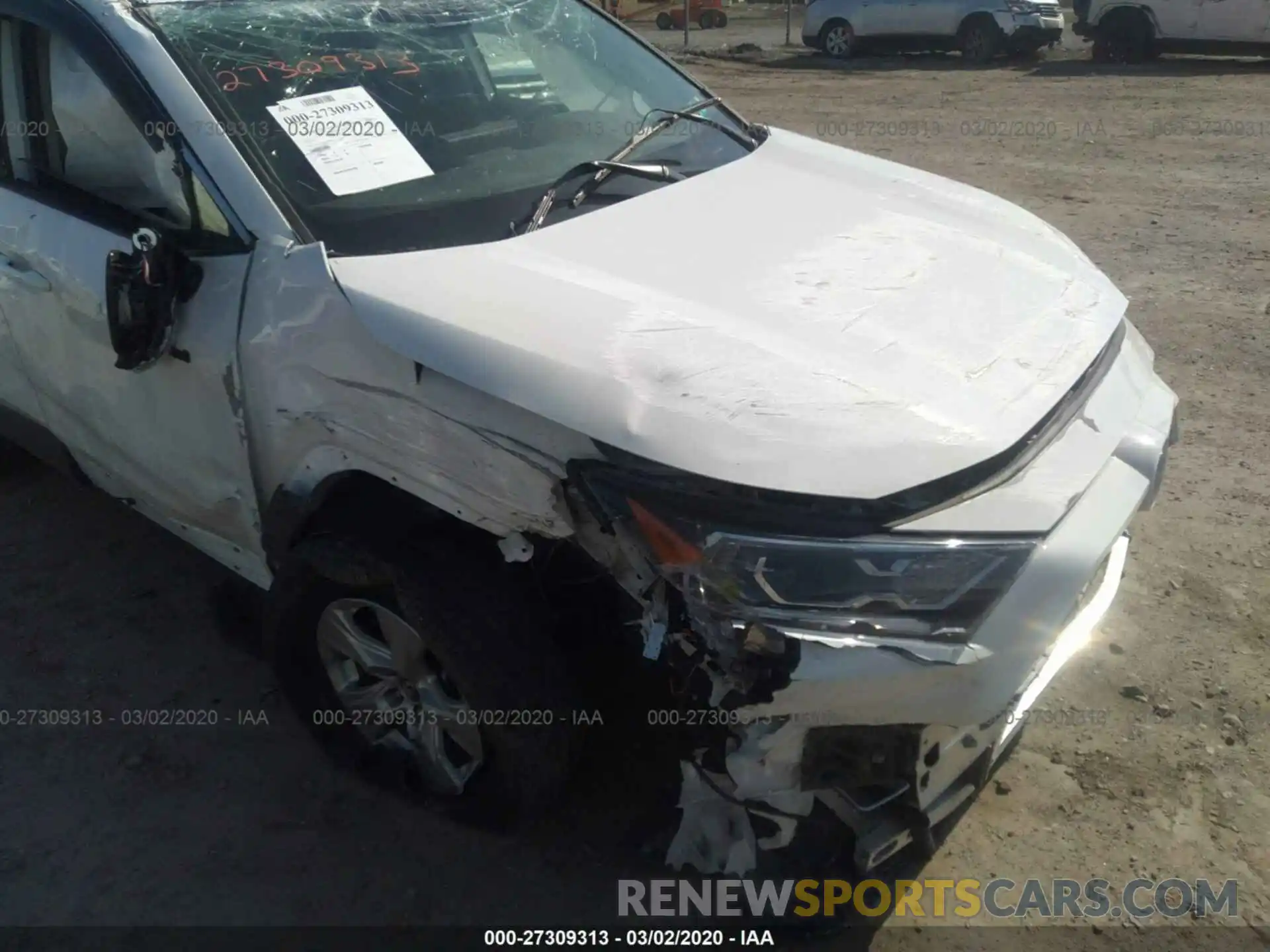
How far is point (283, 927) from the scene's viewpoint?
2354 mm

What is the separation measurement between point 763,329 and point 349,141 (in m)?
1.11

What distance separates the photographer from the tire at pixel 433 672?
86.3 inches

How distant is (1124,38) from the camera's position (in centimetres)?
1548

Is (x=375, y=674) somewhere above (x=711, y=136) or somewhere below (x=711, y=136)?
below

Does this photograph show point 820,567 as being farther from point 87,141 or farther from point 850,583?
point 87,141

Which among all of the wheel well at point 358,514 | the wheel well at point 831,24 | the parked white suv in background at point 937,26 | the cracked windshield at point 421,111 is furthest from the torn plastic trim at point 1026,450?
the wheel well at point 831,24

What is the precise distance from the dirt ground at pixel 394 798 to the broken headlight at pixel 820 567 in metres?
0.90

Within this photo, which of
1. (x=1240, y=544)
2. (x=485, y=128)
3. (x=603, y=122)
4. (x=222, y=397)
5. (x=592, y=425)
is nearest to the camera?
(x=592, y=425)

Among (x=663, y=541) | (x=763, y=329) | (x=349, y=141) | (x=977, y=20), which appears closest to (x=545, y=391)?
(x=663, y=541)

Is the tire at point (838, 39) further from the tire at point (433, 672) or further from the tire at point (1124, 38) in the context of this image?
the tire at point (433, 672)

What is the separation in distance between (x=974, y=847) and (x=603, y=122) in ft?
6.83

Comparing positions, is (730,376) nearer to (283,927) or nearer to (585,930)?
(585,930)

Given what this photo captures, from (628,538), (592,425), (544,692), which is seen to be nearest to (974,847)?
(544,692)

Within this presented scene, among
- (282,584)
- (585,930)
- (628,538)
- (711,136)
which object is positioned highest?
(711,136)
